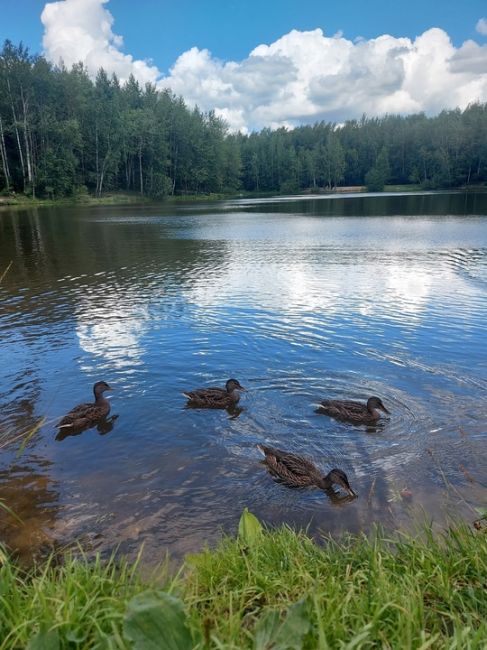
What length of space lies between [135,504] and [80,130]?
89948 mm

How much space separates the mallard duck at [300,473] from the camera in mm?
5934

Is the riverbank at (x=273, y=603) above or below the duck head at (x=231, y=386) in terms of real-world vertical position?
above

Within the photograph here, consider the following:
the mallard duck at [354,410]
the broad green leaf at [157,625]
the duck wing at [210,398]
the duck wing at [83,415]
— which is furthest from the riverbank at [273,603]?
the duck wing at [83,415]

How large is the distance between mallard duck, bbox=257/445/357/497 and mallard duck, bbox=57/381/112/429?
3105 millimetres

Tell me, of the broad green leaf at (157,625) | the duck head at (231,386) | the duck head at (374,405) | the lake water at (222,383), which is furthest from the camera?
the duck head at (231,386)

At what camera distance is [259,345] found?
11492 millimetres

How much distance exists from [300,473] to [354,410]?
1.95 metres

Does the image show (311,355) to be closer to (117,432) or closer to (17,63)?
(117,432)

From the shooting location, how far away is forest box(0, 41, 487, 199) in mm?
74125

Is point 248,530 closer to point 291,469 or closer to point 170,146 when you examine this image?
point 291,469

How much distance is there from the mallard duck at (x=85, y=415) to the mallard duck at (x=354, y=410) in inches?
146

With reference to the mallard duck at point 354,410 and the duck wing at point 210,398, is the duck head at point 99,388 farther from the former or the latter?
the mallard duck at point 354,410

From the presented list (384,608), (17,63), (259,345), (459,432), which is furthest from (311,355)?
(17,63)

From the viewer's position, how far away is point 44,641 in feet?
7.83
